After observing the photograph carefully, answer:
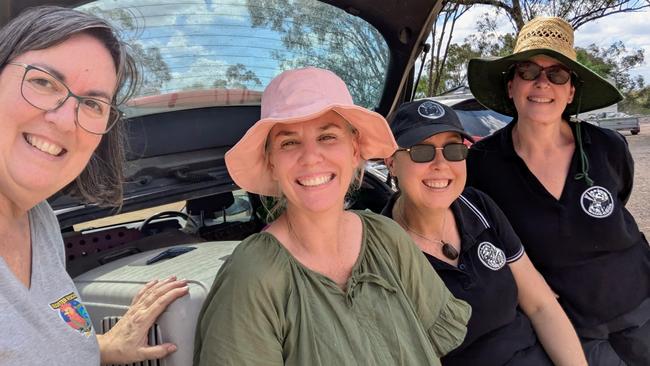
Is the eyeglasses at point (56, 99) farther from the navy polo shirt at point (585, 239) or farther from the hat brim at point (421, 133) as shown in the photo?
the navy polo shirt at point (585, 239)

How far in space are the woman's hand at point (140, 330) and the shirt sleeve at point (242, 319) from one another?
0.10 m

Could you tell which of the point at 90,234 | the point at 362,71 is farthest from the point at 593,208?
the point at 90,234

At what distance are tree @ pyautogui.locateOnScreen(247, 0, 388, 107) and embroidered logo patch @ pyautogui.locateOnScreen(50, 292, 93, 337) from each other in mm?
1372

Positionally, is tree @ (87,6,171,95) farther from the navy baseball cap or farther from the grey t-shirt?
the navy baseball cap

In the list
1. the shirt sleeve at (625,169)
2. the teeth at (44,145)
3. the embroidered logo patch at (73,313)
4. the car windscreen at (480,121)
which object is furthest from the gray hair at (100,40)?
the car windscreen at (480,121)

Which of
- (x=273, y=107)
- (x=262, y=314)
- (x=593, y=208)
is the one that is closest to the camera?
(x=262, y=314)

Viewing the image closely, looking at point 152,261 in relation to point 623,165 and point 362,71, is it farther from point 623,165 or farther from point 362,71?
point 623,165

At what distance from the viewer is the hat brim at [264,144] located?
4.75ft

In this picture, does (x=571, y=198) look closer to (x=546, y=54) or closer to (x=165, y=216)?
(x=546, y=54)

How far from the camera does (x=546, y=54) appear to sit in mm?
2250

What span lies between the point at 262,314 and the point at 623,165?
1881 millimetres

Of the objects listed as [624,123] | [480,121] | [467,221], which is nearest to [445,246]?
[467,221]

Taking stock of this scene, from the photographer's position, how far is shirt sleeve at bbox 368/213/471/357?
1565 mm

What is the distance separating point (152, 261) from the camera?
5.80ft
